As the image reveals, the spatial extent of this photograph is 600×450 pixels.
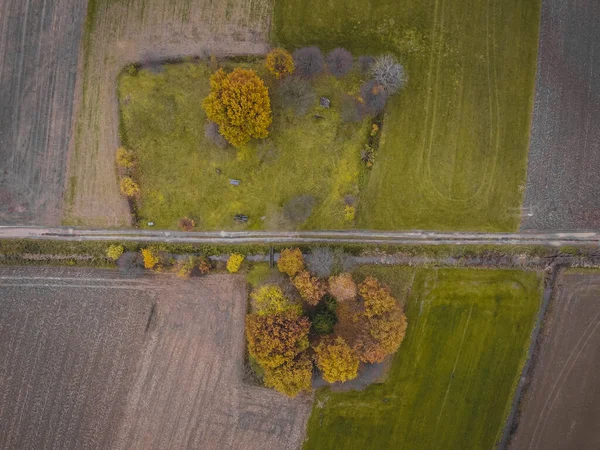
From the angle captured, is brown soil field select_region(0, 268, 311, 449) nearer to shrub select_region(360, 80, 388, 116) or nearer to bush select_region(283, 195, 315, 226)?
bush select_region(283, 195, 315, 226)

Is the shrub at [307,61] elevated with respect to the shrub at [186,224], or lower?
elevated

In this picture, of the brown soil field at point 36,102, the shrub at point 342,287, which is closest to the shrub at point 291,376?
the shrub at point 342,287

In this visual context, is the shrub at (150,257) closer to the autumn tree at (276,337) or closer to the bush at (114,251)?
the bush at (114,251)

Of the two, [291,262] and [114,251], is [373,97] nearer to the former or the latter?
[291,262]

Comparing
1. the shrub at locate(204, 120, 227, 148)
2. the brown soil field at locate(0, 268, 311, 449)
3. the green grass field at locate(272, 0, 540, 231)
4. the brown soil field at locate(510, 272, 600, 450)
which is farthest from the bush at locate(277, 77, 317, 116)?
the brown soil field at locate(510, 272, 600, 450)

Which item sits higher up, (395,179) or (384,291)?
(395,179)

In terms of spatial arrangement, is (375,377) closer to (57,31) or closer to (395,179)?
(395,179)

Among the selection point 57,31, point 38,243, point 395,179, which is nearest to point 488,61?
point 395,179
